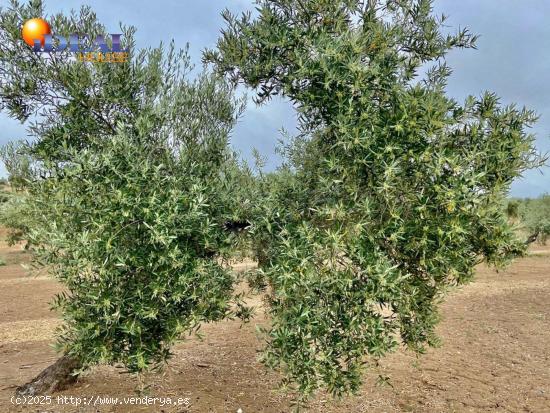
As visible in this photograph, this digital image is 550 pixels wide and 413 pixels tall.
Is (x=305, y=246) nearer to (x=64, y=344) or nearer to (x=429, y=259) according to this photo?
(x=429, y=259)

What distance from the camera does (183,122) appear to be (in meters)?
7.70

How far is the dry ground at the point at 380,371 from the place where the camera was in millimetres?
10305

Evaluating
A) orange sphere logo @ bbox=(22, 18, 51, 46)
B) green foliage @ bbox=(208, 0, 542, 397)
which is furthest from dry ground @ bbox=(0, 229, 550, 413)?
orange sphere logo @ bbox=(22, 18, 51, 46)

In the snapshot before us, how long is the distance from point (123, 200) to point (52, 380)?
704 centimetres

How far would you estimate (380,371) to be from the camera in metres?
12.5

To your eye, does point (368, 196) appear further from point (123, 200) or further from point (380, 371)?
point (380, 371)

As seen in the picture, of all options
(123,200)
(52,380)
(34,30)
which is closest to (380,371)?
(52,380)

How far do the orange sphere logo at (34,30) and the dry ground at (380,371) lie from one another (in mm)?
Answer: 5821

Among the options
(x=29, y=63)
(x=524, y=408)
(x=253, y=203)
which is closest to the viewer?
(x=253, y=203)

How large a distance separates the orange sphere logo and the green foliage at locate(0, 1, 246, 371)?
15 cm

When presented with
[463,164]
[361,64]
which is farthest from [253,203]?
[463,164]

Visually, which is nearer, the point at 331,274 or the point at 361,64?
the point at 331,274

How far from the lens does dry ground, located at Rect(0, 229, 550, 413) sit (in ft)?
33.8

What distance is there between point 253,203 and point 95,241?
7.65ft
